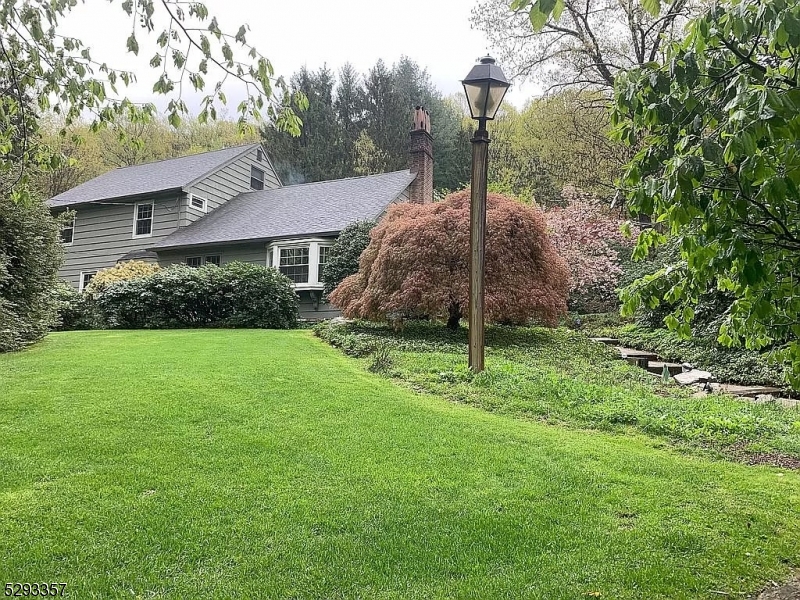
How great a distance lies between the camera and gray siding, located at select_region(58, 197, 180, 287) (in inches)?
787

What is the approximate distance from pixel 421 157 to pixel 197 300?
8.99 m

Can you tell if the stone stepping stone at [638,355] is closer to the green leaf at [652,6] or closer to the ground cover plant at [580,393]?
the ground cover plant at [580,393]

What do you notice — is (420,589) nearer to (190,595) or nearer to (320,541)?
(320,541)

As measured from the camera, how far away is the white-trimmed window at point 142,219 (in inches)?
795

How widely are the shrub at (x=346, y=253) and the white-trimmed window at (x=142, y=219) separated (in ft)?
26.1

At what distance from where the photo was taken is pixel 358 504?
337cm

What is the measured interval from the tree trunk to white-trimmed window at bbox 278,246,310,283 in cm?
592

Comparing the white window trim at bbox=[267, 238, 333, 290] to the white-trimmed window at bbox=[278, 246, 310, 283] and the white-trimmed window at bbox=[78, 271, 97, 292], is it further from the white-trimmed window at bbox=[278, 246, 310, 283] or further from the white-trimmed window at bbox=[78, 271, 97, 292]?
the white-trimmed window at bbox=[78, 271, 97, 292]

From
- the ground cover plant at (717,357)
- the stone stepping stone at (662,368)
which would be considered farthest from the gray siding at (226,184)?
the stone stepping stone at (662,368)

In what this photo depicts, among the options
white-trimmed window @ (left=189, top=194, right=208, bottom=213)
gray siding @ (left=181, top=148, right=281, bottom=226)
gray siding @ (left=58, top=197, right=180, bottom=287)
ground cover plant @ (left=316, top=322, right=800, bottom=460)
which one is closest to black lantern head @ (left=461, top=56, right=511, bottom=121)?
ground cover plant @ (left=316, top=322, right=800, bottom=460)

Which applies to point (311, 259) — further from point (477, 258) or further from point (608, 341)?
point (477, 258)

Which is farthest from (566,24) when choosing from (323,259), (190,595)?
(190,595)

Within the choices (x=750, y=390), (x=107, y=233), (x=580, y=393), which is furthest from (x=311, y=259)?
(x=750, y=390)

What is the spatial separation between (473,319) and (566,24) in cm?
1591
